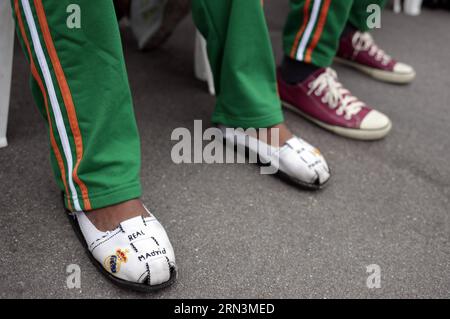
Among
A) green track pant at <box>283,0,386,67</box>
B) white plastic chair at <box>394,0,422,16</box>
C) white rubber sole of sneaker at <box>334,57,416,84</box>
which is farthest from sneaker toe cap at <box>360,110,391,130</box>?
white plastic chair at <box>394,0,422,16</box>

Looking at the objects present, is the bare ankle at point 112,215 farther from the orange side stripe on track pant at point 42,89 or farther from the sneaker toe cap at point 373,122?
the sneaker toe cap at point 373,122

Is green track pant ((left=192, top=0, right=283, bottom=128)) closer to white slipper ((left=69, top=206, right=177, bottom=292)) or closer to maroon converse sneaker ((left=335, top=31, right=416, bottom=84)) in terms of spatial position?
white slipper ((left=69, top=206, right=177, bottom=292))

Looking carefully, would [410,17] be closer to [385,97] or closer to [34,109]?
[385,97]

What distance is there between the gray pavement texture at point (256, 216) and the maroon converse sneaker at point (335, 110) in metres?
0.03

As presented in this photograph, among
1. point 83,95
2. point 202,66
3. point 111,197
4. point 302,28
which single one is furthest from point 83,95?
point 202,66

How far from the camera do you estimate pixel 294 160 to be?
0.76 metres

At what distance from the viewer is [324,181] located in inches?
29.9

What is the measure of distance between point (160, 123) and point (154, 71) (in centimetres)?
27

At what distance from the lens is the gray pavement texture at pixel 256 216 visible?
58cm

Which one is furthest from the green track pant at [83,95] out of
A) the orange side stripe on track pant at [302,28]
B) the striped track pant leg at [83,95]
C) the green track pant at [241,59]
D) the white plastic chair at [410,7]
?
the white plastic chair at [410,7]

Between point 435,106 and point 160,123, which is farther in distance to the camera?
point 435,106
